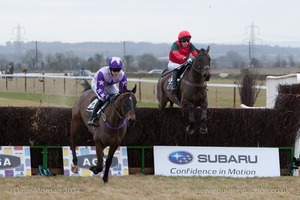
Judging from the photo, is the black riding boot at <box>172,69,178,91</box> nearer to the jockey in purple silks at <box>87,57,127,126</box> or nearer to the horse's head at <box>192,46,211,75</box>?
the horse's head at <box>192,46,211,75</box>

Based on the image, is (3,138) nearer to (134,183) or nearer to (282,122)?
(134,183)

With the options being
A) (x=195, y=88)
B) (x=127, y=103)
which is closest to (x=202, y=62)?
(x=195, y=88)

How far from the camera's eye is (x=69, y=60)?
5347 centimetres

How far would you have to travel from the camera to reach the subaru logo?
12.1 meters

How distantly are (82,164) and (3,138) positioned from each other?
174 centimetres

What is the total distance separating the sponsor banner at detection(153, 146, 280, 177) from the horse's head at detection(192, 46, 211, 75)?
1853 millimetres

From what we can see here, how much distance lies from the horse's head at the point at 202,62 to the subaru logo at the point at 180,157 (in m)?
1.85

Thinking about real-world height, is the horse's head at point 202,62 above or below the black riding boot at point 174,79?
above

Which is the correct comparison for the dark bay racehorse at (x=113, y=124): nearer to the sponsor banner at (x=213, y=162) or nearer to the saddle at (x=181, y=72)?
the sponsor banner at (x=213, y=162)

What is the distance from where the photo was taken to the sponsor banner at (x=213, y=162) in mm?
12062

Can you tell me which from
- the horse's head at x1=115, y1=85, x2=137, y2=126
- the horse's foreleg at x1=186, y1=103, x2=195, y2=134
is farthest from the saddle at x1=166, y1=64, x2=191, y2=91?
the horse's head at x1=115, y1=85, x2=137, y2=126

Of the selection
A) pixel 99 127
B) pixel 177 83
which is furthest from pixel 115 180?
pixel 177 83

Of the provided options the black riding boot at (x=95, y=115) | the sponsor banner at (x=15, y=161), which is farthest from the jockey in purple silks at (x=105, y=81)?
the sponsor banner at (x=15, y=161)

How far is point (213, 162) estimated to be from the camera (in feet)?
39.9
